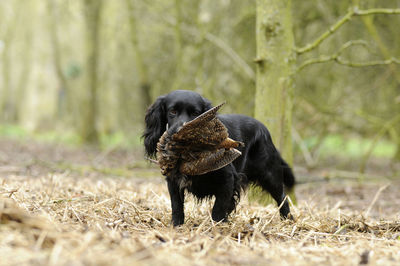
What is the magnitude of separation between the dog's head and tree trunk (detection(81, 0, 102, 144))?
937 cm

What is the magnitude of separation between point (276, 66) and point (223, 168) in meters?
1.77

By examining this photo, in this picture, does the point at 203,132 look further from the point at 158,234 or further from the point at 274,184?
the point at 274,184

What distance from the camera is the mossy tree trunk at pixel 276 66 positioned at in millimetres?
4855

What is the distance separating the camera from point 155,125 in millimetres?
3816

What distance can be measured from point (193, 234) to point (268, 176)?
163cm

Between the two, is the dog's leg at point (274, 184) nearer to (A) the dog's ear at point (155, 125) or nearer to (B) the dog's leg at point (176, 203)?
(B) the dog's leg at point (176, 203)

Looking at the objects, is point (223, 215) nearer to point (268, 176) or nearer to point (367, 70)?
point (268, 176)

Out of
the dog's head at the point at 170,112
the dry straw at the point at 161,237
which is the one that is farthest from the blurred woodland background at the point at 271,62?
the dry straw at the point at 161,237

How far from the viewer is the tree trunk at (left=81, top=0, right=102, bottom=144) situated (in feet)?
41.2

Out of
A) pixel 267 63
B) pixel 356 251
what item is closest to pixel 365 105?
pixel 267 63

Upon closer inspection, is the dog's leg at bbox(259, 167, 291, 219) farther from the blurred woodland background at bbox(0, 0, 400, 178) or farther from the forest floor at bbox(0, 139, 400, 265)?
the blurred woodland background at bbox(0, 0, 400, 178)

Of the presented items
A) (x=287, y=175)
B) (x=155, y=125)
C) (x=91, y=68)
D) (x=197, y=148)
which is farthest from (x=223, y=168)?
(x=91, y=68)

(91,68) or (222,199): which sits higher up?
(91,68)

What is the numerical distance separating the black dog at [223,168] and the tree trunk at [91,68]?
30.5ft
